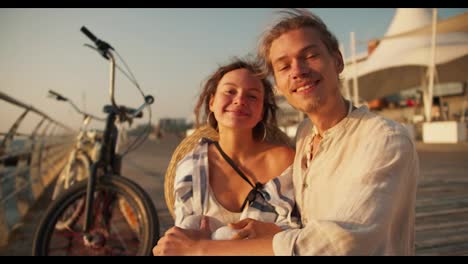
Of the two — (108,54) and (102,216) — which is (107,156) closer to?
(102,216)

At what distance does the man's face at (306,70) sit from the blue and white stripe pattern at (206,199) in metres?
0.41

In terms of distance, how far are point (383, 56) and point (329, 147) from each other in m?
27.8

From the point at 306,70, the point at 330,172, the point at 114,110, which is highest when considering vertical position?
the point at 306,70

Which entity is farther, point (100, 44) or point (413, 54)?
point (413, 54)

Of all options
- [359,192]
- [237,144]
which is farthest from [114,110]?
[359,192]

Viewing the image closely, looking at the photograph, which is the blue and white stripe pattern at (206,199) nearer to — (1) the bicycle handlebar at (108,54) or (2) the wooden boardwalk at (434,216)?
(1) the bicycle handlebar at (108,54)

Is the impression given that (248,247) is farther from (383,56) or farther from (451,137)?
(383,56)

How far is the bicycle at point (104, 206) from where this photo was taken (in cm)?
201

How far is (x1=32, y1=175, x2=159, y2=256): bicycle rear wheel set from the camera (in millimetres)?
1986

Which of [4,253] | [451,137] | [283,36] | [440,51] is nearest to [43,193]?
[4,253]

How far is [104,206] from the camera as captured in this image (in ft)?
7.39

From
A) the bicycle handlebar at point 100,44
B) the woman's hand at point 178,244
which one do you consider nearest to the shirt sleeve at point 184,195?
the woman's hand at point 178,244

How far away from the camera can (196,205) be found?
170 centimetres

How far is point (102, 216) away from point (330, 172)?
167 cm
